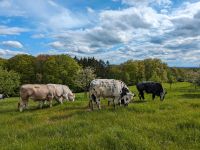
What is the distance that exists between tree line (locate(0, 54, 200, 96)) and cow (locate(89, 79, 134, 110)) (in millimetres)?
50795

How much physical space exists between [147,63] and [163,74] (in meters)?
10.2

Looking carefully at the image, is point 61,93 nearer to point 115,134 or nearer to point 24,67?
point 115,134

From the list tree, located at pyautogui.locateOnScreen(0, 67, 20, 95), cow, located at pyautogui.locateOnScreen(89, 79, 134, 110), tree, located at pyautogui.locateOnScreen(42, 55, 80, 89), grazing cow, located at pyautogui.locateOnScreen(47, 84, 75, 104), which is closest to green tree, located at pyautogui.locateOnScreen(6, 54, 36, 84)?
tree, located at pyautogui.locateOnScreen(42, 55, 80, 89)

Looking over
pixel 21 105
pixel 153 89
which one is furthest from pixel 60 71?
pixel 21 105

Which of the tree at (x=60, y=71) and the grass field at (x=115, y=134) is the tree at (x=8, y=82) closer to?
the tree at (x=60, y=71)

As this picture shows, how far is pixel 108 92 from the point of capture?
21125 mm

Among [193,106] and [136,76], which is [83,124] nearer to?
[193,106]

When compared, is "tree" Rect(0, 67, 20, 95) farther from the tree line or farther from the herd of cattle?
the herd of cattle

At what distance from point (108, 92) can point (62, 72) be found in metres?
74.4

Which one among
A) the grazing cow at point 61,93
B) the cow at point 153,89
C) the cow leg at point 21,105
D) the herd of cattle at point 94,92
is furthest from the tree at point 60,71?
the cow leg at point 21,105

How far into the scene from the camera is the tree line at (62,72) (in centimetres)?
8400

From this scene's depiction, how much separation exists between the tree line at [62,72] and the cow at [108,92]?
50795 mm

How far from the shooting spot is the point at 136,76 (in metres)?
129

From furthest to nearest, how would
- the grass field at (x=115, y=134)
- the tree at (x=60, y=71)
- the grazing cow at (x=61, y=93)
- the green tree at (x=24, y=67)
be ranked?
the green tree at (x=24, y=67), the tree at (x=60, y=71), the grazing cow at (x=61, y=93), the grass field at (x=115, y=134)
